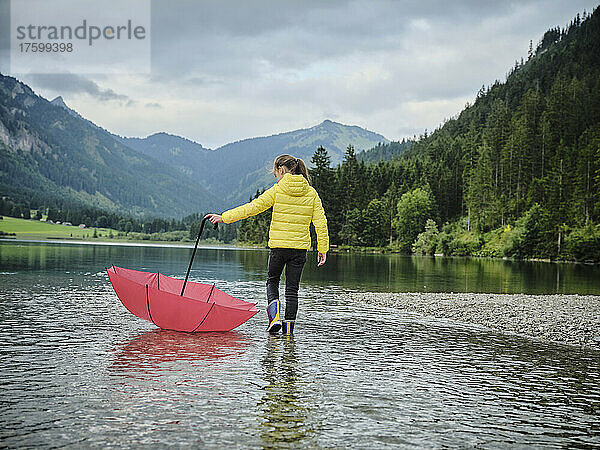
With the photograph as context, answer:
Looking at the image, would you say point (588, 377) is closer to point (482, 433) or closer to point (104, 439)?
point (482, 433)

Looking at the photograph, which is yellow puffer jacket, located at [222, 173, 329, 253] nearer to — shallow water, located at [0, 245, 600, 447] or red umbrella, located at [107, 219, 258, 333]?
red umbrella, located at [107, 219, 258, 333]

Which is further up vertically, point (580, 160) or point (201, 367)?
point (580, 160)

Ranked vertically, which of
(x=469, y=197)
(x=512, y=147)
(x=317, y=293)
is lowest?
(x=317, y=293)

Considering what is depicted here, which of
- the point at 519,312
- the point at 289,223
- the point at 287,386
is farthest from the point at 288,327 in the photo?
the point at 519,312

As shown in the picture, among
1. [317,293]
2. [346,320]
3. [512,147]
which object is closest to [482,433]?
[346,320]

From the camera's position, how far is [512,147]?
353 feet

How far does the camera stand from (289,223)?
1184 centimetres

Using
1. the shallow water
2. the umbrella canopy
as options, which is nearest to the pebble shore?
the shallow water

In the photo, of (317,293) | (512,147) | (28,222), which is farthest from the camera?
(28,222)

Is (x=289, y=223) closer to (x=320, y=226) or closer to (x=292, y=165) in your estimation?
(x=320, y=226)

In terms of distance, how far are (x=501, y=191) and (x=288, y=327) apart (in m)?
104

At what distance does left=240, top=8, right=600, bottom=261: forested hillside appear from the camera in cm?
8531

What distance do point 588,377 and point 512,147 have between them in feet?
348

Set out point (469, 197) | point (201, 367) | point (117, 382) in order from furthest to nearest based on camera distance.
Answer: point (469, 197) → point (201, 367) → point (117, 382)
